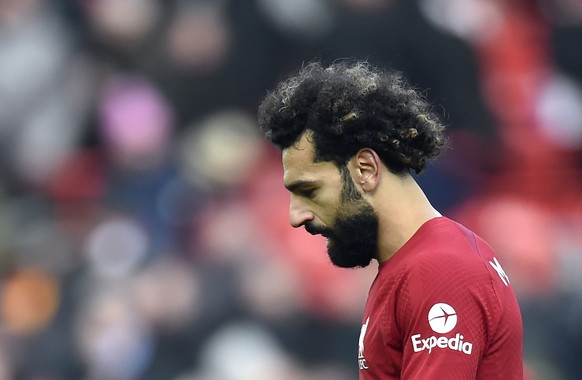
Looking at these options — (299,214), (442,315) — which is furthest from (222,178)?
(442,315)

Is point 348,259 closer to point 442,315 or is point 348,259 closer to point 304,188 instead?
point 304,188

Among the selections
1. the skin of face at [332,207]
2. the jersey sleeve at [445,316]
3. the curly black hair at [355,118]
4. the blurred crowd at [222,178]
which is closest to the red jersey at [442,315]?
the jersey sleeve at [445,316]

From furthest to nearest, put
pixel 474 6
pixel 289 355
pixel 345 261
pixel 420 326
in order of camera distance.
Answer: pixel 474 6 < pixel 289 355 < pixel 345 261 < pixel 420 326

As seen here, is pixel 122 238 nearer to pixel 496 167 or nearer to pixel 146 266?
pixel 146 266

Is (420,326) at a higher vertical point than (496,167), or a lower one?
lower

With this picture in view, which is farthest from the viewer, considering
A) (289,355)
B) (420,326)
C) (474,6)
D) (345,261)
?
(474,6)

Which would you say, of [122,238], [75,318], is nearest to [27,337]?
[75,318]

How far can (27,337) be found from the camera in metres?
6.17

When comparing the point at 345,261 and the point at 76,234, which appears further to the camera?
the point at 76,234

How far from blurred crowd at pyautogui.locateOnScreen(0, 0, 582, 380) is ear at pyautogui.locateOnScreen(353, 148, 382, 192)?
3.32 meters

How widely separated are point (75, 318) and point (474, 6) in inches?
121

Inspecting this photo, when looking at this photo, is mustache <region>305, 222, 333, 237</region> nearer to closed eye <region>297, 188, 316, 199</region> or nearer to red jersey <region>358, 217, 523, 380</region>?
closed eye <region>297, 188, 316, 199</region>

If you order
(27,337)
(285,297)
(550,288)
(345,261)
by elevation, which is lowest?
(345,261)

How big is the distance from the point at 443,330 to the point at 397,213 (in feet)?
1.40
